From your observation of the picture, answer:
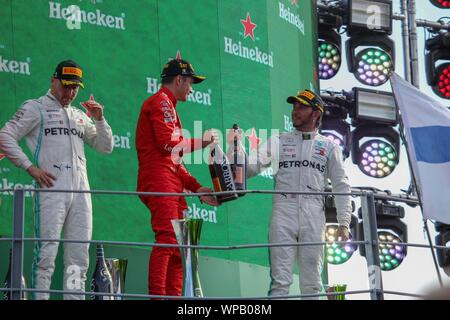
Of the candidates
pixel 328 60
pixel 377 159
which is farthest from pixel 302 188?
pixel 328 60

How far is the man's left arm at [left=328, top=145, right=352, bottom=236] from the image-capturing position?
930 centimetres

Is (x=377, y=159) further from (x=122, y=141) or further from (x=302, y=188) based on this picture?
(x=302, y=188)

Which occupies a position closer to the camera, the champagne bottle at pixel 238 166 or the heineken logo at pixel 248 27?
the champagne bottle at pixel 238 166

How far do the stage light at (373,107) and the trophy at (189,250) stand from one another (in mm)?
6584

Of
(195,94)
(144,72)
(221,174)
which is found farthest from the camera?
(195,94)

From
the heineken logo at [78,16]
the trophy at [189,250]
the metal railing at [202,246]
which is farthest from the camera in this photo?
the heineken logo at [78,16]

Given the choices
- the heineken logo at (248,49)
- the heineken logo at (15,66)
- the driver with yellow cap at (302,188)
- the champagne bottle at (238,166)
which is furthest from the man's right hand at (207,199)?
the heineken logo at (248,49)

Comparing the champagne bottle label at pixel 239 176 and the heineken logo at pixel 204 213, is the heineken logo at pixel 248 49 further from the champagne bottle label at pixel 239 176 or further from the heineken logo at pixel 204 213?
the champagne bottle label at pixel 239 176

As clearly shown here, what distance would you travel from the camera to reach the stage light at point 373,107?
15.1 meters

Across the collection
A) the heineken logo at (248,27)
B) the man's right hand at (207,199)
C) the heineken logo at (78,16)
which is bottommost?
the man's right hand at (207,199)

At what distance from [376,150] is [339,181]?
228 inches

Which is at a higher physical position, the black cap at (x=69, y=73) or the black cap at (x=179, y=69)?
the black cap at (x=179, y=69)

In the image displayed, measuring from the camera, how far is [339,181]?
372 inches
